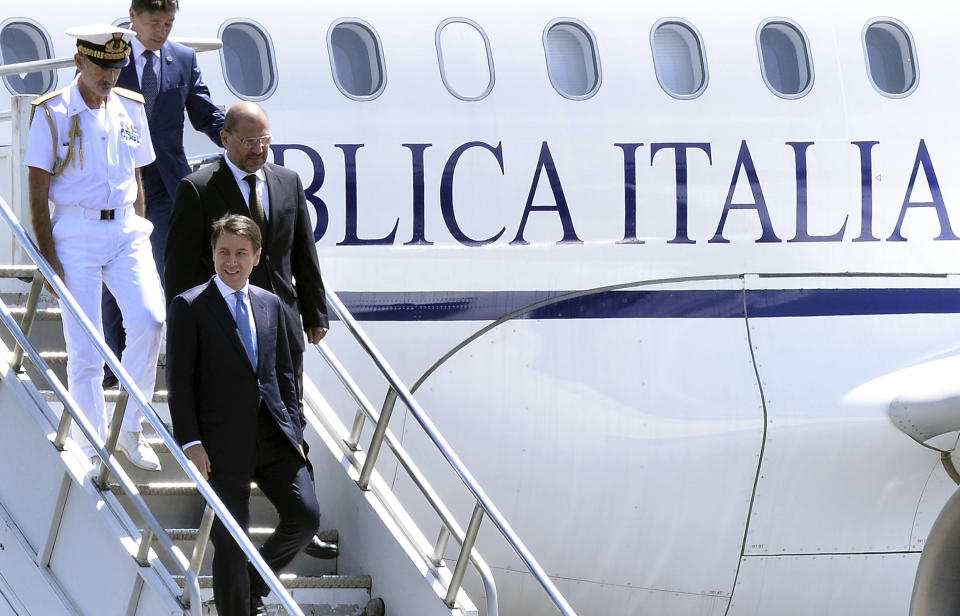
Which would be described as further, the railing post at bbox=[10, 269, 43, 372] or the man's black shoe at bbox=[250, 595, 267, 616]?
the railing post at bbox=[10, 269, 43, 372]

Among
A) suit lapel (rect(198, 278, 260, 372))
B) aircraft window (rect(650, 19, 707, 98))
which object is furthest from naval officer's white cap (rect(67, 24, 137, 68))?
aircraft window (rect(650, 19, 707, 98))

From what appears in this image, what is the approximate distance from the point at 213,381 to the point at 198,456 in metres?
0.29

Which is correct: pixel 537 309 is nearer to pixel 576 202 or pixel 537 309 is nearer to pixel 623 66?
pixel 576 202

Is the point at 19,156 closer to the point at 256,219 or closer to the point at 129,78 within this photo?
the point at 129,78

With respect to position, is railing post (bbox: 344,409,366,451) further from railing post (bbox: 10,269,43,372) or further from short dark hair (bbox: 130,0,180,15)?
short dark hair (bbox: 130,0,180,15)

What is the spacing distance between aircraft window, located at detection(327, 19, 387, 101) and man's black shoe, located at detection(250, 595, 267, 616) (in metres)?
3.25

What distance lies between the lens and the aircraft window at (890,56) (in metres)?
8.30

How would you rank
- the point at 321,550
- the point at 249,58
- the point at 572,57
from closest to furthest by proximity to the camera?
the point at 321,550 < the point at 249,58 < the point at 572,57

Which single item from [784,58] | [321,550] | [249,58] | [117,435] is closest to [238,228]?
[117,435]

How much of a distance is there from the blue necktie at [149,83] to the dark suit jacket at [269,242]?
1.23 m

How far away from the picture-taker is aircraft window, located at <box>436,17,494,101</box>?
25.6 ft

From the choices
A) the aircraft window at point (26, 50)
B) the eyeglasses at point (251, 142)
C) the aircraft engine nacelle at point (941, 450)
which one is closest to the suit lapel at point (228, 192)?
the eyeglasses at point (251, 142)

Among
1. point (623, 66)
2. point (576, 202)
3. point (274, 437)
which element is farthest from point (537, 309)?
point (274, 437)

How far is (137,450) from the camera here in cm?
596
